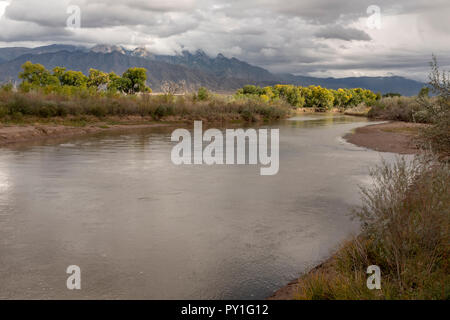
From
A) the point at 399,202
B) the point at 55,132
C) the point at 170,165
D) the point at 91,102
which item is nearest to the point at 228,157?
the point at 170,165

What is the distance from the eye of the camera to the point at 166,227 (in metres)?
8.87

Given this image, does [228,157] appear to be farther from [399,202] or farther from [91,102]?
[91,102]

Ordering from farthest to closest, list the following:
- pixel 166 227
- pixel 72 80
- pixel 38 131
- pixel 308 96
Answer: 1. pixel 308 96
2. pixel 72 80
3. pixel 38 131
4. pixel 166 227

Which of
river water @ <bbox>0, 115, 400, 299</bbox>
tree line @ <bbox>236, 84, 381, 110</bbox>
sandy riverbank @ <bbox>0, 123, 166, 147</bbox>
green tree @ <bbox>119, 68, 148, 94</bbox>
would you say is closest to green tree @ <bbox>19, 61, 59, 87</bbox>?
green tree @ <bbox>119, 68, 148, 94</bbox>

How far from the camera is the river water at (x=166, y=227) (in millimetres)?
6184

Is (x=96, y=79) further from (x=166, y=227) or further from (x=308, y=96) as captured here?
(x=166, y=227)

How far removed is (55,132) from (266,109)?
38917 mm

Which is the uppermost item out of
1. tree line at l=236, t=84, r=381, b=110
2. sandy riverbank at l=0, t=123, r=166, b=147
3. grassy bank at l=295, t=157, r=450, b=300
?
tree line at l=236, t=84, r=381, b=110

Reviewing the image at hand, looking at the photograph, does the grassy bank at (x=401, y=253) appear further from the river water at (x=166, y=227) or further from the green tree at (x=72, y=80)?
the green tree at (x=72, y=80)

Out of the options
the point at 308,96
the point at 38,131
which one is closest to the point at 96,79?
the point at 308,96

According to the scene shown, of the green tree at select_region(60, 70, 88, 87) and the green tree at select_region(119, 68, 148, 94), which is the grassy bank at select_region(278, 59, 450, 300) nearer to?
the green tree at select_region(60, 70, 88, 87)

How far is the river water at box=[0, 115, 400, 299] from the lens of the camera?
20.3ft

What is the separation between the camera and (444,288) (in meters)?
4.72

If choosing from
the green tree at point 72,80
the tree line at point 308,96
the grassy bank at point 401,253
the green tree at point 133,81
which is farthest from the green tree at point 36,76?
the grassy bank at point 401,253
